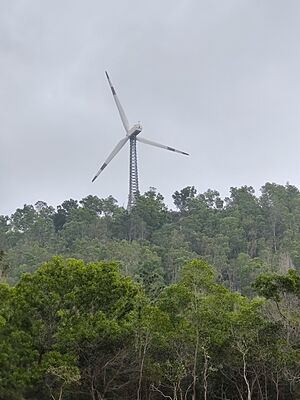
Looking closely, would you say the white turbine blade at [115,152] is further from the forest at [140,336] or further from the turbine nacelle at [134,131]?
the forest at [140,336]

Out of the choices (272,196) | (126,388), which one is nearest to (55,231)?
(272,196)

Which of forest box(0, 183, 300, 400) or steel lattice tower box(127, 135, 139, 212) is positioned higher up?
steel lattice tower box(127, 135, 139, 212)

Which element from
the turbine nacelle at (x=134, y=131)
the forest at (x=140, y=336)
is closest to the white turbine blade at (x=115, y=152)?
the turbine nacelle at (x=134, y=131)

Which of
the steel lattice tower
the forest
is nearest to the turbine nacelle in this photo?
the steel lattice tower

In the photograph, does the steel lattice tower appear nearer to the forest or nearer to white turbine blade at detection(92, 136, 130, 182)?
white turbine blade at detection(92, 136, 130, 182)

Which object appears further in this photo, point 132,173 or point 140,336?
point 132,173

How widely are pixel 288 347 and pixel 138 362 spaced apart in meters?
5.73

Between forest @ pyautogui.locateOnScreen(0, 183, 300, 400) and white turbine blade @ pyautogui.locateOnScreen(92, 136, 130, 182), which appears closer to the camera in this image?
forest @ pyautogui.locateOnScreen(0, 183, 300, 400)

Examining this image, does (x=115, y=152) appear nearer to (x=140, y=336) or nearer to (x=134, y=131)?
(x=134, y=131)

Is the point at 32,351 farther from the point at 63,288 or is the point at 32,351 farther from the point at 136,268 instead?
the point at 136,268

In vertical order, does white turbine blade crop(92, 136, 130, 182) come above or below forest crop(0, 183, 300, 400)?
above

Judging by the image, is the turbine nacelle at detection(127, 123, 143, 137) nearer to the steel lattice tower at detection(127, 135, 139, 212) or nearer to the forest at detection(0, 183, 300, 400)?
the steel lattice tower at detection(127, 135, 139, 212)

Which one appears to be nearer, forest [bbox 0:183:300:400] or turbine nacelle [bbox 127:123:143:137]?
forest [bbox 0:183:300:400]

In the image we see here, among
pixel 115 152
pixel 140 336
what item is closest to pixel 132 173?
pixel 115 152
